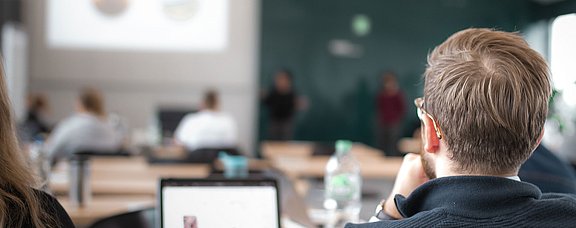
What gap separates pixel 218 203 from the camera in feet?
6.12

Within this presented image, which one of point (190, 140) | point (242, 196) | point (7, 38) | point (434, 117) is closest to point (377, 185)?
point (242, 196)

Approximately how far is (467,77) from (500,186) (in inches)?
8.1

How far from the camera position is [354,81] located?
37.3 ft

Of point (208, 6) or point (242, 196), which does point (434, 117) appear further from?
point (208, 6)

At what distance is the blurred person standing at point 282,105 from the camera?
10.5 metres

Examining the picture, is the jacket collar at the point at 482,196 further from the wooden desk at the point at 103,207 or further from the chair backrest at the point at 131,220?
the wooden desk at the point at 103,207

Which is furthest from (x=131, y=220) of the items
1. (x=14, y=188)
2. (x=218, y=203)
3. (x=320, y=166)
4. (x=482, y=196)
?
(x=320, y=166)

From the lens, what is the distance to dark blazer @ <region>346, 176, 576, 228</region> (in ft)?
4.30

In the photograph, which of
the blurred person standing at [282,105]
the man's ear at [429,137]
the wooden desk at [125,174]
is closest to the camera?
the man's ear at [429,137]

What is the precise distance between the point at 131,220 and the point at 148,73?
29.2 feet

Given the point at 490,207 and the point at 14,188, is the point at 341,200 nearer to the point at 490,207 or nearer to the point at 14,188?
the point at 490,207

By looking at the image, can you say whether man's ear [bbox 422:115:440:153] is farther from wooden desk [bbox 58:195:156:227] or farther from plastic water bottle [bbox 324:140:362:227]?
wooden desk [bbox 58:195:156:227]

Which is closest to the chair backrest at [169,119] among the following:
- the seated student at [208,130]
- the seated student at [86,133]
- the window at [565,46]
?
the seated student at [208,130]

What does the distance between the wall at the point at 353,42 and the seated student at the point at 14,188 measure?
966 centimetres
